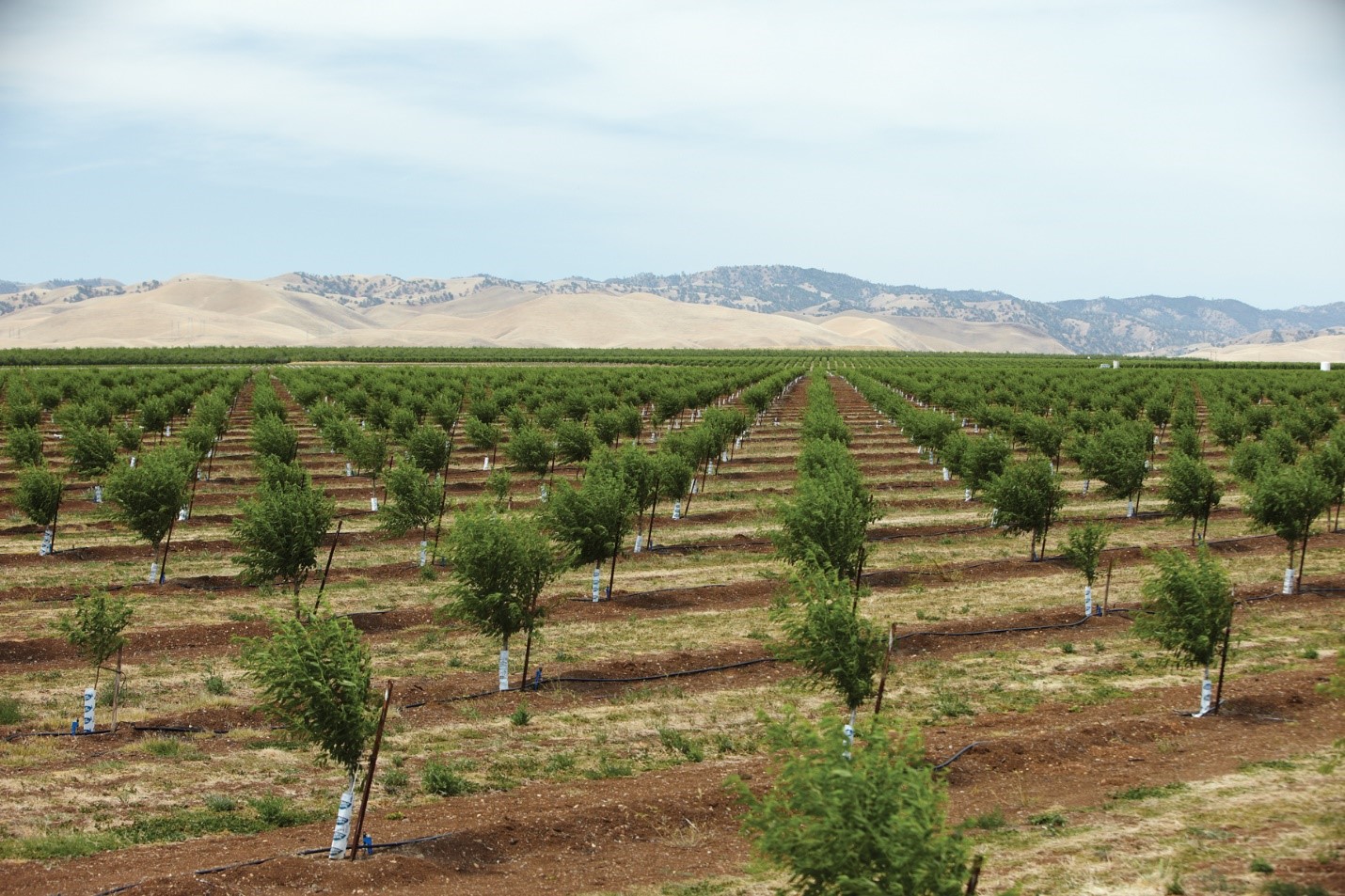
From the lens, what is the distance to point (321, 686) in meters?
17.0

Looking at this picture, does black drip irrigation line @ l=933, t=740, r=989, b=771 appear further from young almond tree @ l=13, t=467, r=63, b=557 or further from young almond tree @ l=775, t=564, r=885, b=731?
young almond tree @ l=13, t=467, r=63, b=557

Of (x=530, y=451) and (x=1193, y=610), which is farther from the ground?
(x=1193, y=610)

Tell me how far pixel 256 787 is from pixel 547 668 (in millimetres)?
9375

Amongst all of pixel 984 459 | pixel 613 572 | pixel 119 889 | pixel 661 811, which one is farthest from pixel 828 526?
pixel 119 889

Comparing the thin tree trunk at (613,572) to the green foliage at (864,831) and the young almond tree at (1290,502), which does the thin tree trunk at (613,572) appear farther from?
the green foliage at (864,831)

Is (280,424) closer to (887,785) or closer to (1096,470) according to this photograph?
(1096,470)

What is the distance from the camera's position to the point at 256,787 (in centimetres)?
2120

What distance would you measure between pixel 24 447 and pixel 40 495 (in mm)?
14853

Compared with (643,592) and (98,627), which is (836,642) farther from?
(643,592)

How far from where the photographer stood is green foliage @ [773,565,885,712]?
20938 millimetres

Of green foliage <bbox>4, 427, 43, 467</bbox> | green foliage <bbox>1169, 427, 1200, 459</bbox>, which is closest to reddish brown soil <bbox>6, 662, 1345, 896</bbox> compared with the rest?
green foliage <bbox>1169, 427, 1200, 459</bbox>

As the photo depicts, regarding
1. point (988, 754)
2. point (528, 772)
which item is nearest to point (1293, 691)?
point (988, 754)

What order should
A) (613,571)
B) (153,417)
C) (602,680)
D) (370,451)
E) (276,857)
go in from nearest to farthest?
(276,857), (602,680), (613,571), (370,451), (153,417)

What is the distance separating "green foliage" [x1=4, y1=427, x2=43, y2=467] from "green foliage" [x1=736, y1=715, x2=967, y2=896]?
50.7m
